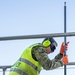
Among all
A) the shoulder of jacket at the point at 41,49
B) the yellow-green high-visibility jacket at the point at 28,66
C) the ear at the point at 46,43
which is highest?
the ear at the point at 46,43

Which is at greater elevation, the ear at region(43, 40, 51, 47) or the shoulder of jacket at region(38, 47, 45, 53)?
the ear at region(43, 40, 51, 47)

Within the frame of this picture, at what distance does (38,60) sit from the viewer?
7.50 ft

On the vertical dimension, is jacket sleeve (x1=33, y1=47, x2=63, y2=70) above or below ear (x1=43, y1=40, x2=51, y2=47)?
below

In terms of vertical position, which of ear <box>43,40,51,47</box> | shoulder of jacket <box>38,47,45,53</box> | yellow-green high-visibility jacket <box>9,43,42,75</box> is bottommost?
yellow-green high-visibility jacket <box>9,43,42,75</box>

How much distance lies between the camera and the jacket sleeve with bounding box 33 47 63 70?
7.40 ft

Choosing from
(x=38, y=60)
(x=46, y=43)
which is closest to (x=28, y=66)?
(x=38, y=60)

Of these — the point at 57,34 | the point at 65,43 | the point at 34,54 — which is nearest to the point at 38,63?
the point at 34,54

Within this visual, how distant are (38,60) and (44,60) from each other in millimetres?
55

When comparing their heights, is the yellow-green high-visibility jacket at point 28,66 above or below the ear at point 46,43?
below

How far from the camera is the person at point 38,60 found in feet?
7.45

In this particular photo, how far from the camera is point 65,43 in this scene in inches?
98.7

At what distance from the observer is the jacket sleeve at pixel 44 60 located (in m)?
2.26

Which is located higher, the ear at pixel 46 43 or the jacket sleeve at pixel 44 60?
the ear at pixel 46 43

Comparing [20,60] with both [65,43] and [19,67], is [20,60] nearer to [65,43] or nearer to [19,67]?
[19,67]
